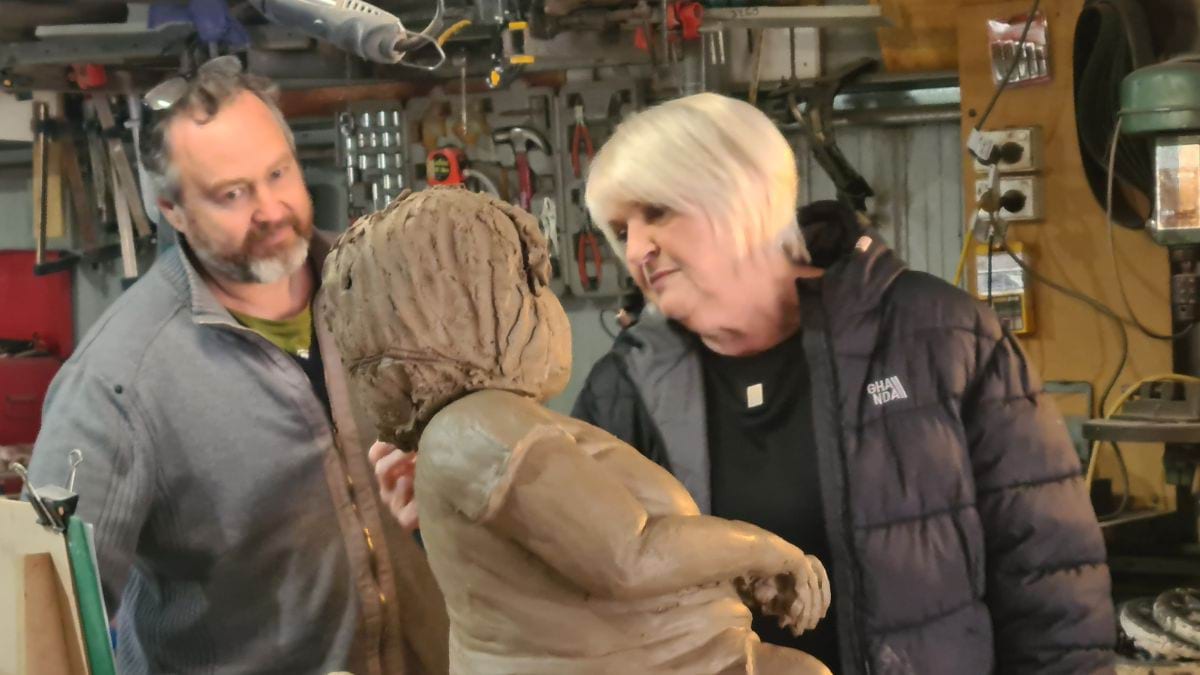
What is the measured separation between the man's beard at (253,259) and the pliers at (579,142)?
4.99ft

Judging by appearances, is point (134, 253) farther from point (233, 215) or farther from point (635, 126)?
point (635, 126)

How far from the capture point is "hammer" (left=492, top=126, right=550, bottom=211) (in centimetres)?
316

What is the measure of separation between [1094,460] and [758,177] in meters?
1.63

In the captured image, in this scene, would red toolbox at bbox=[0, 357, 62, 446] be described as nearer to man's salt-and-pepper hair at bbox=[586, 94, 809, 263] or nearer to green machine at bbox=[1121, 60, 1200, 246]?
man's salt-and-pepper hair at bbox=[586, 94, 809, 263]

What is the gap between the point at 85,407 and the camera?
1541mm

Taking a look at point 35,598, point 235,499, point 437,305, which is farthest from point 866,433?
point 35,598

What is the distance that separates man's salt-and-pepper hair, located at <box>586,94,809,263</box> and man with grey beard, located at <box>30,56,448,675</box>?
46cm

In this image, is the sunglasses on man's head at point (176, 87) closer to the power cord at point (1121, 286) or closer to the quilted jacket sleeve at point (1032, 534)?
the quilted jacket sleeve at point (1032, 534)

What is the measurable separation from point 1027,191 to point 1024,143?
10cm

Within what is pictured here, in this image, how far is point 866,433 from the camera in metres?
1.44

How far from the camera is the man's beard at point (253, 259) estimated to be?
1.64m

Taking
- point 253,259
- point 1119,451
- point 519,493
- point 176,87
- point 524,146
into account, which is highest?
point 176,87

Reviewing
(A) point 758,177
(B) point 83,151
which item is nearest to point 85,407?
(A) point 758,177

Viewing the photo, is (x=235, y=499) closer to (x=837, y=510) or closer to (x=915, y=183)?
(x=837, y=510)
